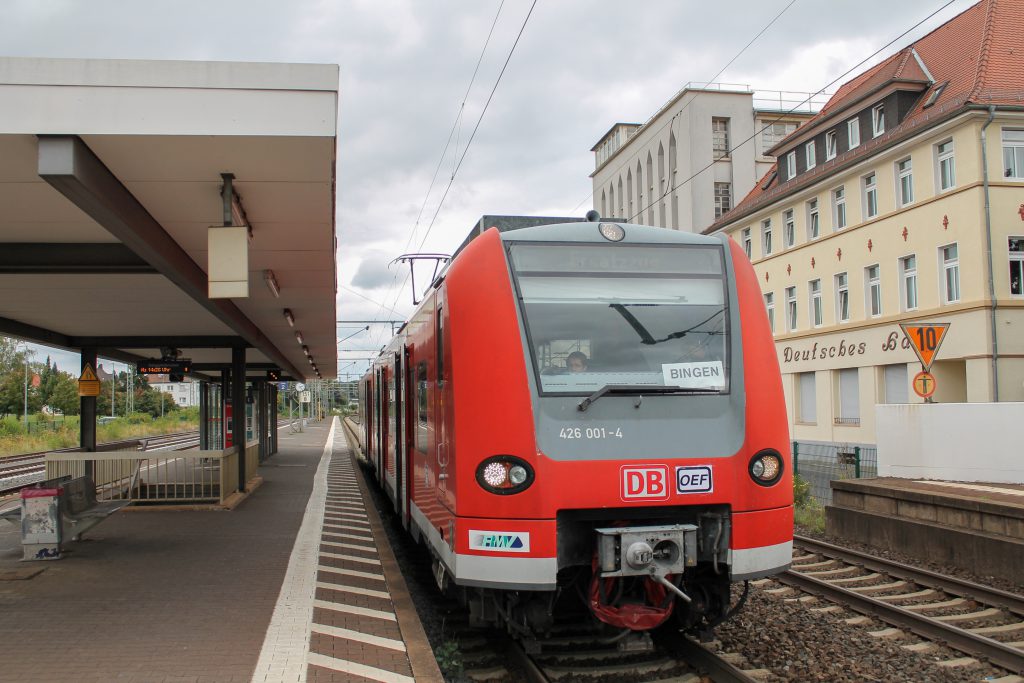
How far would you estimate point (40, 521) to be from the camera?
33.1 ft

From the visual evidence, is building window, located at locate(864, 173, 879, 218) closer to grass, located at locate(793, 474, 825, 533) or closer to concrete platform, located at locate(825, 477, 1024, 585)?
grass, located at locate(793, 474, 825, 533)

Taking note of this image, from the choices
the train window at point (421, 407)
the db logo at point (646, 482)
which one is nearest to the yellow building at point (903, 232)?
the train window at point (421, 407)

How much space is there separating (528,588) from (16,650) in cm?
378

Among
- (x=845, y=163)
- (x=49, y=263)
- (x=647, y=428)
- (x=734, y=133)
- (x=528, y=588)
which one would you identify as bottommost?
(x=528, y=588)

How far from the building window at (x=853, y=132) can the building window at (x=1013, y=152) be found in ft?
18.7

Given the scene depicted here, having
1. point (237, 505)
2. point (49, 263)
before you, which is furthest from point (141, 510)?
point (49, 263)

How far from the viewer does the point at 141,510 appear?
14930 millimetres

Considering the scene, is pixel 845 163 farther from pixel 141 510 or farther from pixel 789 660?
pixel 789 660

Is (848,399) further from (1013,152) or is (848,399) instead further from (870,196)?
(1013,152)

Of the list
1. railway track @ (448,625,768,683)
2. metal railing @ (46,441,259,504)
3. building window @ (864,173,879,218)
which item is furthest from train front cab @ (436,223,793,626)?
building window @ (864,173,879,218)

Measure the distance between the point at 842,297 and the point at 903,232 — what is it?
4.11 metres

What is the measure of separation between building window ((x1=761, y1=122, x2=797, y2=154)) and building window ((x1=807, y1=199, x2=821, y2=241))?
1312cm

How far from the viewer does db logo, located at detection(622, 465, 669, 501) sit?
18.0 feet

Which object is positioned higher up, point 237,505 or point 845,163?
point 845,163
